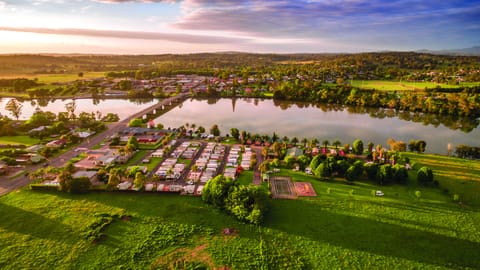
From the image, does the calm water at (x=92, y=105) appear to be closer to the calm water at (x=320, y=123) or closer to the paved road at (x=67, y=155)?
the paved road at (x=67, y=155)

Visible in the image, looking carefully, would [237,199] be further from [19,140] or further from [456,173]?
[19,140]

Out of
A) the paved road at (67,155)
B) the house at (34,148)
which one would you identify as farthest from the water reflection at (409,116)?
the house at (34,148)

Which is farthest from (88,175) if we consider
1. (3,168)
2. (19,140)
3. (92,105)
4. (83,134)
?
(92,105)

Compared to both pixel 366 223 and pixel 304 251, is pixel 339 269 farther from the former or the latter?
pixel 366 223

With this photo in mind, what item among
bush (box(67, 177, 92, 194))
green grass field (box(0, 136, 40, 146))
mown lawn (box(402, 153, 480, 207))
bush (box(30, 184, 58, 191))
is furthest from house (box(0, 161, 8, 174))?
mown lawn (box(402, 153, 480, 207))

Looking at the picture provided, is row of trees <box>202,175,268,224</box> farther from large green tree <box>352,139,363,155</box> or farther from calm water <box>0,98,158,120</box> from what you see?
calm water <box>0,98,158,120</box>

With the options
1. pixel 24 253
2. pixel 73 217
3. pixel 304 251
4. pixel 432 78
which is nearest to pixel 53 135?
pixel 73 217
